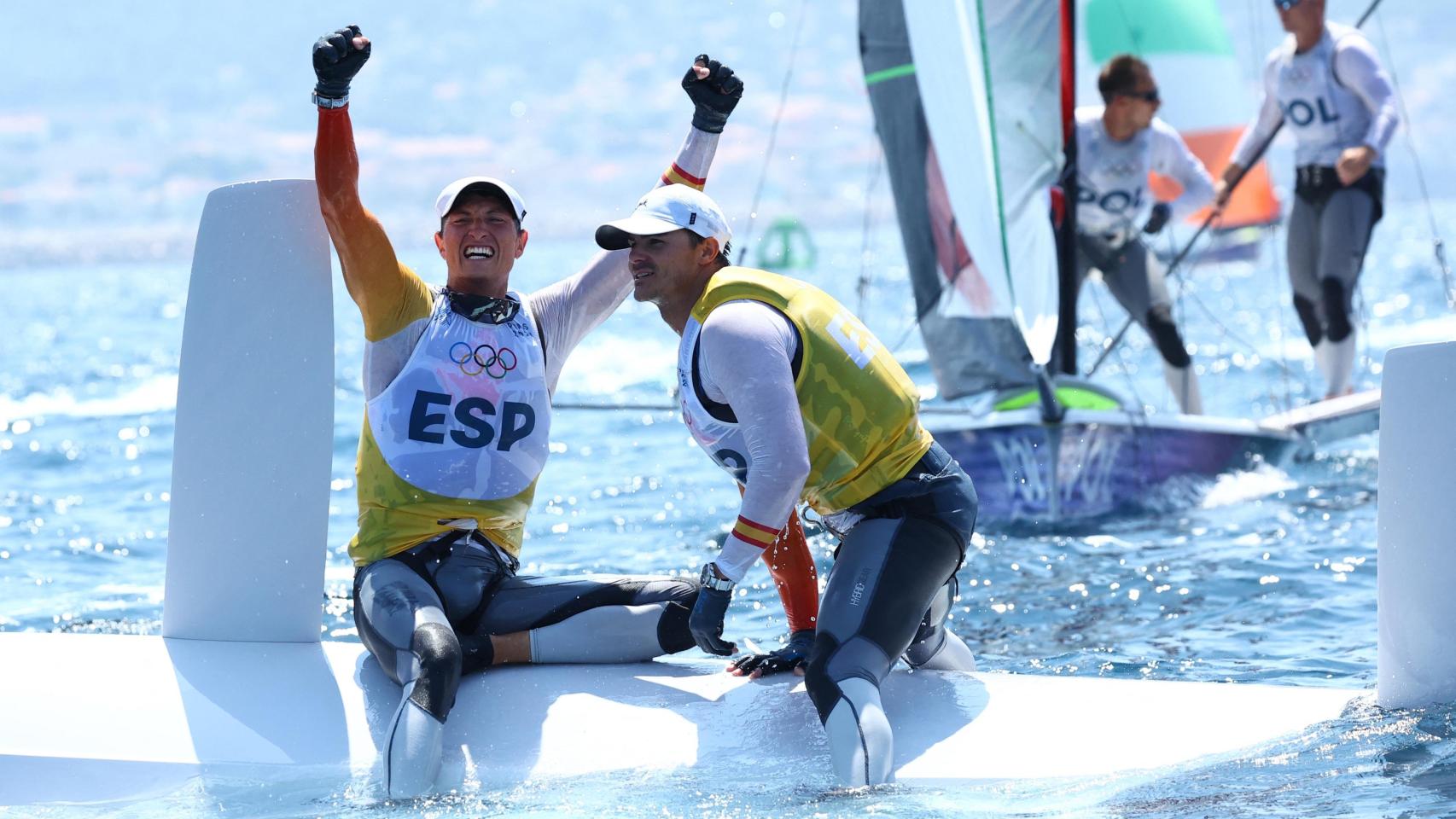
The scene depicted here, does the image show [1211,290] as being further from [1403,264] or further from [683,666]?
[683,666]

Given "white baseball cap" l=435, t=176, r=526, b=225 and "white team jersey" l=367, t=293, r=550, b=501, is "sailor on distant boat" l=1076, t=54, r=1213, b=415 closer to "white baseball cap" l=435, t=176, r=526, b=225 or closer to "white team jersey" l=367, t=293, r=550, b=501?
"white baseball cap" l=435, t=176, r=526, b=225

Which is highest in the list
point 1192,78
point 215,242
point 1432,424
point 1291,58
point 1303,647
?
point 1192,78

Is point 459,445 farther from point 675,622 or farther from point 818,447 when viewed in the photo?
point 818,447

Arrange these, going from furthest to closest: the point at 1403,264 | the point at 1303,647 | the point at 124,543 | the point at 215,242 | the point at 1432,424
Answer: the point at 1403,264 → the point at 124,543 → the point at 1303,647 → the point at 215,242 → the point at 1432,424

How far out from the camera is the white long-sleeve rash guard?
9.04ft

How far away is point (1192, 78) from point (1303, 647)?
15969mm

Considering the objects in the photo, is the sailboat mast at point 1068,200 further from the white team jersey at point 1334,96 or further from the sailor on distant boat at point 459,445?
the sailor on distant boat at point 459,445

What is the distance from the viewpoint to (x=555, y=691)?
125 inches

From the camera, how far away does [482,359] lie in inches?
126

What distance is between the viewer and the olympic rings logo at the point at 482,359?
319 centimetres

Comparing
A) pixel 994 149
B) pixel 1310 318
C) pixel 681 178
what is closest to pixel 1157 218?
pixel 994 149

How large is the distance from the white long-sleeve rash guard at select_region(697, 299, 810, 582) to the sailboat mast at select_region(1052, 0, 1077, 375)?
483 cm

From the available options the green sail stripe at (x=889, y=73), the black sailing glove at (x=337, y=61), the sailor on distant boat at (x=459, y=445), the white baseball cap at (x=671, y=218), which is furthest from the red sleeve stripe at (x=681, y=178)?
the green sail stripe at (x=889, y=73)

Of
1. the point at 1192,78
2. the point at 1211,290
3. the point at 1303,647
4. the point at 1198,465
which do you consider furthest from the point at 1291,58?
the point at 1211,290
